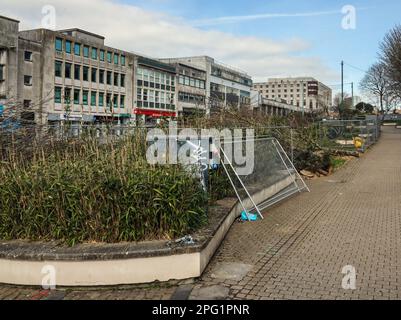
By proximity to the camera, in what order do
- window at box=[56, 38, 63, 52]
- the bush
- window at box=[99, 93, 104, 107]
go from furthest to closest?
window at box=[99, 93, 104, 107] < window at box=[56, 38, 63, 52] < the bush

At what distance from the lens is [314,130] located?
18.8 meters

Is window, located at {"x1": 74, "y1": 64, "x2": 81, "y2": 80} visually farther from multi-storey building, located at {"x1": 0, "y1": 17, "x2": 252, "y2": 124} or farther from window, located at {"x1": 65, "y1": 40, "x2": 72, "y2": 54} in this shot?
window, located at {"x1": 65, "y1": 40, "x2": 72, "y2": 54}

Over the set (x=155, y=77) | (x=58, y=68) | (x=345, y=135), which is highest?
(x=155, y=77)

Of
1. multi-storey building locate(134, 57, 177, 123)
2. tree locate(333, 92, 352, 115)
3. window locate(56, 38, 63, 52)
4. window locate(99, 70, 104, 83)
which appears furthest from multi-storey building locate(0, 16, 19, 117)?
tree locate(333, 92, 352, 115)

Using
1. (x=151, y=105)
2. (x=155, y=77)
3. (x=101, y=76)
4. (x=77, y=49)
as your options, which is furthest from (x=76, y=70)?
(x=155, y=77)

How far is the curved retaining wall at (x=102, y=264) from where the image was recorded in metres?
5.09

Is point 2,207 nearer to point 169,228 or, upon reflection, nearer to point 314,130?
point 169,228

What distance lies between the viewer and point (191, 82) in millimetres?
84625

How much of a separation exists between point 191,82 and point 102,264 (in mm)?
81173

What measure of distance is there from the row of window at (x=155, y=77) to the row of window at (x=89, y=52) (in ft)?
14.9

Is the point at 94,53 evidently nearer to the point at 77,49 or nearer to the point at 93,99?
the point at 77,49

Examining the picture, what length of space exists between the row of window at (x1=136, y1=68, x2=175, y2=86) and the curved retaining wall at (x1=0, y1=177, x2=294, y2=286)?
217 feet

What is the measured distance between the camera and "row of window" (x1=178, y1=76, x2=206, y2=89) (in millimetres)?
81750

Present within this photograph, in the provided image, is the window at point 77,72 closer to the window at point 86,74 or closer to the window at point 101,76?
the window at point 86,74
